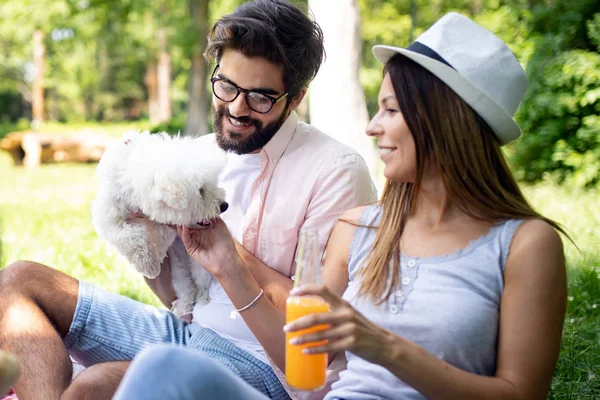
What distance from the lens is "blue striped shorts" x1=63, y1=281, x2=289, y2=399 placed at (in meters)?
2.56

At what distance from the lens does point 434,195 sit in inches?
83.6

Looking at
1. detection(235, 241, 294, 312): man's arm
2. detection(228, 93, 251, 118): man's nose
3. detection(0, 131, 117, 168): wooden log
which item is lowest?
detection(0, 131, 117, 168): wooden log

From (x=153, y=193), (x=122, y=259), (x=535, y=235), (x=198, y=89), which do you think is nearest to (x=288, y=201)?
(x=153, y=193)

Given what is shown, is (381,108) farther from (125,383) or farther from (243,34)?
(125,383)

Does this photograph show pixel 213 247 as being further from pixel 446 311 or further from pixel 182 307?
pixel 446 311

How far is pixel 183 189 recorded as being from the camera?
2.31m

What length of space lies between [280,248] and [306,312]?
1023 mm

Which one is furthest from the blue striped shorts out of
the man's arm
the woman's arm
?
the woman's arm

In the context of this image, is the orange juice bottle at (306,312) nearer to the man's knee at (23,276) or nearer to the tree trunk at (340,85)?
the man's knee at (23,276)

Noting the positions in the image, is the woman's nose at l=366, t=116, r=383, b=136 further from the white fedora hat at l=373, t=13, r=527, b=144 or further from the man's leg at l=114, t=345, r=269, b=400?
the man's leg at l=114, t=345, r=269, b=400

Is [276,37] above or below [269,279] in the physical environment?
above

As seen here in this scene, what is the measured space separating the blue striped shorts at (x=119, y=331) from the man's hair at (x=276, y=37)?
1.03 metres

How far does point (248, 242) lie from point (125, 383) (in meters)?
1.21

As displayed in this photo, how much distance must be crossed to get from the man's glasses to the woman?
0.69m
